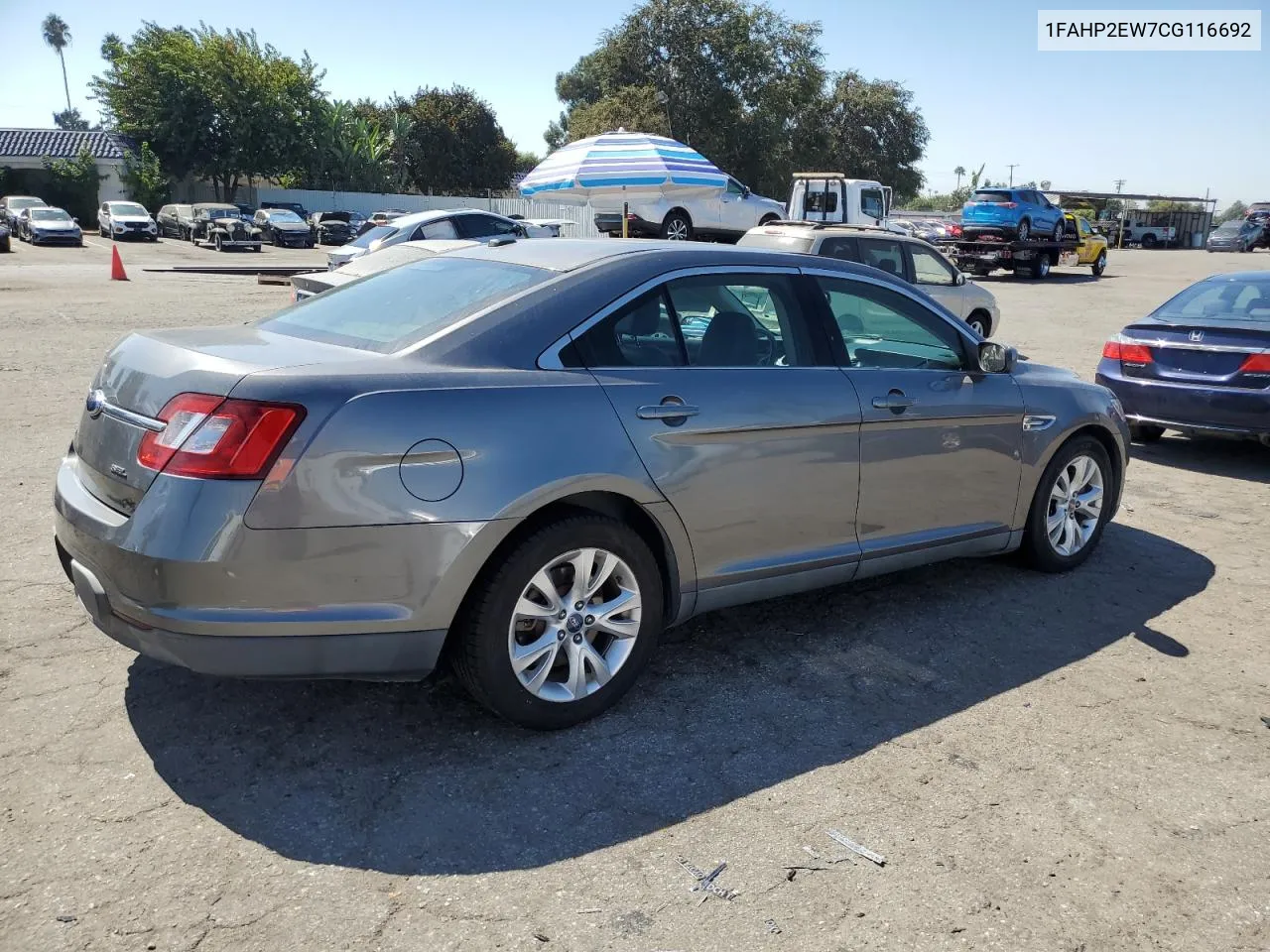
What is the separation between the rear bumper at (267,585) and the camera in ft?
9.59

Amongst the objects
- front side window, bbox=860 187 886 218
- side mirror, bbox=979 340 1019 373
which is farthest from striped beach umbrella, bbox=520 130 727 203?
front side window, bbox=860 187 886 218

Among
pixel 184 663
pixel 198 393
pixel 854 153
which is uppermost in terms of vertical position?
pixel 854 153

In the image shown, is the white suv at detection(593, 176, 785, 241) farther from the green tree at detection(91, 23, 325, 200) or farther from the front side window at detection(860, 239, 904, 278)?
the green tree at detection(91, 23, 325, 200)

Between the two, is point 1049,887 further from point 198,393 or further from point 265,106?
point 265,106

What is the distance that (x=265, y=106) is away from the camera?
53531mm

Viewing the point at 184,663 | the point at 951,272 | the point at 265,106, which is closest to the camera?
the point at 184,663

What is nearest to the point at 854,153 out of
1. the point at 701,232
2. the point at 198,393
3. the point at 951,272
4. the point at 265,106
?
the point at 265,106

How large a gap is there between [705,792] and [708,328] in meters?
1.73

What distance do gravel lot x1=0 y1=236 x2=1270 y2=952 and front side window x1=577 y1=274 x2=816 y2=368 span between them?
122cm

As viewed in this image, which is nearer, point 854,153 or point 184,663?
point 184,663

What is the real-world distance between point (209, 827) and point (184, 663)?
0.47m

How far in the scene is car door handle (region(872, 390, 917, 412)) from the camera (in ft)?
14.0

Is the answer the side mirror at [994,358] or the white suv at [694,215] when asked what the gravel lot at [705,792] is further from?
the white suv at [694,215]

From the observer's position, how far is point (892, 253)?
40.6ft
